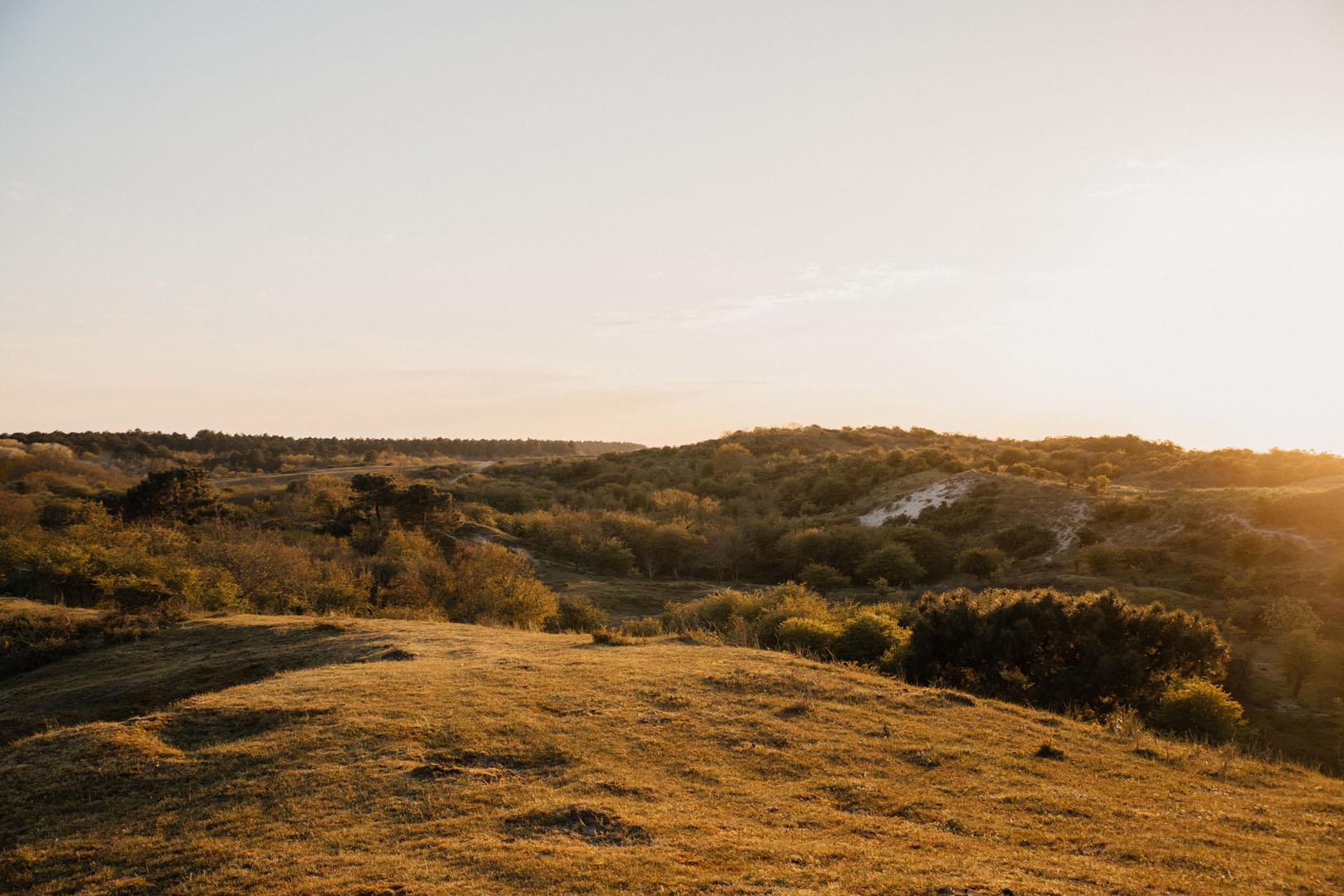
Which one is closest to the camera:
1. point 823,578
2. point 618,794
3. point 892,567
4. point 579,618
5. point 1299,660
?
point 618,794

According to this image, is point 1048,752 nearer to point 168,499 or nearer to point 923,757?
point 923,757

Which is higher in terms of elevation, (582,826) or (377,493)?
(377,493)

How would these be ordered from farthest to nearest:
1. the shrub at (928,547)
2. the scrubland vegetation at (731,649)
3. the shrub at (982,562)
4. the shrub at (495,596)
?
the shrub at (928,547) < the shrub at (982,562) < the shrub at (495,596) < the scrubland vegetation at (731,649)

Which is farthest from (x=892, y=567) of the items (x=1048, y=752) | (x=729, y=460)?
(x=729, y=460)

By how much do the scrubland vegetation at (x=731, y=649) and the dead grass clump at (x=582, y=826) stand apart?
0.05 meters

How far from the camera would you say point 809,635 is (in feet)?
75.9

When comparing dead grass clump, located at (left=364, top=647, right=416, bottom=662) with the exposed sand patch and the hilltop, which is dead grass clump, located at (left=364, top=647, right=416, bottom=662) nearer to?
the hilltop

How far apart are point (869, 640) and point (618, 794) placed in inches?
589

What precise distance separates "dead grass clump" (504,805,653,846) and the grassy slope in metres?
0.03

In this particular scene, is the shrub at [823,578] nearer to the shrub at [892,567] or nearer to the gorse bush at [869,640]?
the shrub at [892,567]

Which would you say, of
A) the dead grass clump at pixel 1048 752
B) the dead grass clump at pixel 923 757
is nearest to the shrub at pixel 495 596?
the dead grass clump at pixel 923 757

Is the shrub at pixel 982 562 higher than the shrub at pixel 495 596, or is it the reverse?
the shrub at pixel 982 562

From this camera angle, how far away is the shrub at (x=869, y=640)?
22.8 m

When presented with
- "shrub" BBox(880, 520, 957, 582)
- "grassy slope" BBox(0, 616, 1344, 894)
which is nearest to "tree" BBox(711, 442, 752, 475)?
"shrub" BBox(880, 520, 957, 582)
